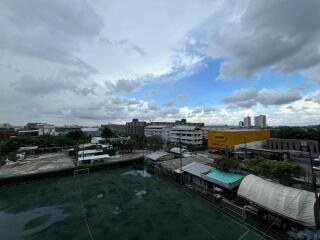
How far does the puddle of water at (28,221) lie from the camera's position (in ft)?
42.2

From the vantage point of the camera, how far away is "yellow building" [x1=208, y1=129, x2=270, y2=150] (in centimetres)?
3819

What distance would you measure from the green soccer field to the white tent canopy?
2208 millimetres

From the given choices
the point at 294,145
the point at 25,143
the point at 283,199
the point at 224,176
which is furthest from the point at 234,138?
the point at 25,143

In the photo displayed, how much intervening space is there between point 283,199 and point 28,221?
64.4ft

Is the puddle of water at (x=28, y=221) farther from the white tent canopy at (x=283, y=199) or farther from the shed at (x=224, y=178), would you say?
the white tent canopy at (x=283, y=199)

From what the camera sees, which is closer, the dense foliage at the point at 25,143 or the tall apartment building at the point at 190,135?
the dense foliage at the point at 25,143

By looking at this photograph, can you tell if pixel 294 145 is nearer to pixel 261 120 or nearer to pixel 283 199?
pixel 283 199

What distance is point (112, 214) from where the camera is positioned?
15.1 m

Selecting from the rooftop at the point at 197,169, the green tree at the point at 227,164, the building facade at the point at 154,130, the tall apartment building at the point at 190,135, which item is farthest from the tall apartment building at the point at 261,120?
the green tree at the point at 227,164

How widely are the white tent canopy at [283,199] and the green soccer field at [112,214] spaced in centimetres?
221

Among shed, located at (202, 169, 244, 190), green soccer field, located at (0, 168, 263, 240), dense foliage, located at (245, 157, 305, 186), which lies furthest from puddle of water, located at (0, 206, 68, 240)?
dense foliage, located at (245, 157, 305, 186)

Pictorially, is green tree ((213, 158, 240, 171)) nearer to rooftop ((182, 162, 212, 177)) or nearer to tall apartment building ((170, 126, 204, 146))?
rooftop ((182, 162, 212, 177))

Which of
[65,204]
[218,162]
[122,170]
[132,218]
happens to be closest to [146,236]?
[132,218]

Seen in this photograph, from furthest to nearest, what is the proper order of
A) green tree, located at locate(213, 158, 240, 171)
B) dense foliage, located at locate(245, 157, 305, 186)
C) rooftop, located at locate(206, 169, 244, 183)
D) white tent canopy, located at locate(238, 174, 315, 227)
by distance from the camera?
green tree, located at locate(213, 158, 240, 171) < rooftop, located at locate(206, 169, 244, 183) < dense foliage, located at locate(245, 157, 305, 186) < white tent canopy, located at locate(238, 174, 315, 227)
